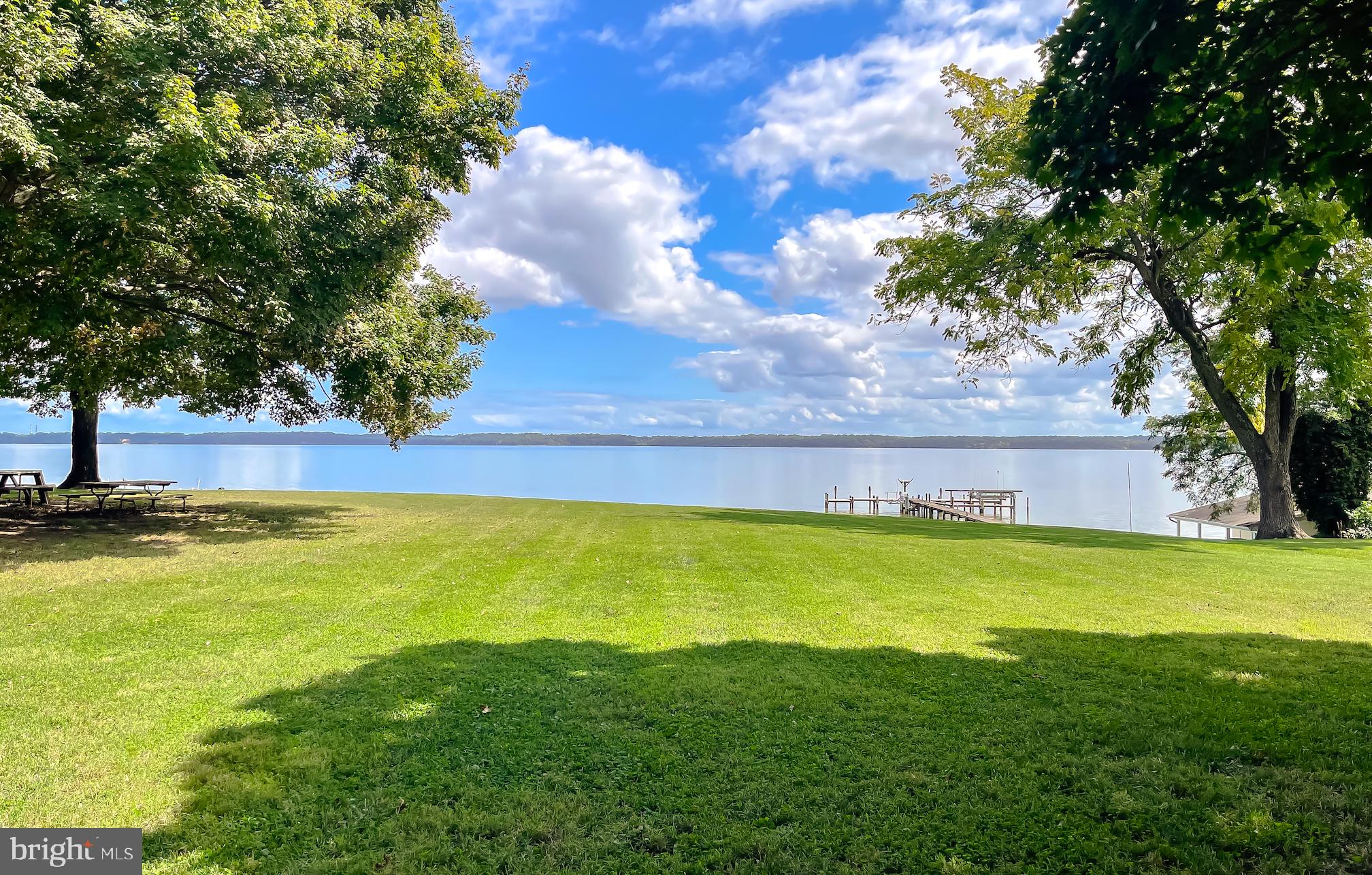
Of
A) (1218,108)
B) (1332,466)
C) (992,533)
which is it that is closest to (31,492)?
(1218,108)

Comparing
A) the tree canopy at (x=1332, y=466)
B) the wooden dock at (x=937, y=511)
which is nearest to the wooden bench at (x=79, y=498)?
the wooden dock at (x=937, y=511)

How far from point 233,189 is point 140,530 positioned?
Answer: 965 centimetres

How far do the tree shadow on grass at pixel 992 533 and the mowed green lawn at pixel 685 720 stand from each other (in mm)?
6243

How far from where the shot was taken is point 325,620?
7.76 metres

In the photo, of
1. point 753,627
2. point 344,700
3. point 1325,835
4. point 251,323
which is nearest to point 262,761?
point 344,700

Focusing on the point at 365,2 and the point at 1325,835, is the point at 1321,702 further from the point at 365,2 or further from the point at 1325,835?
the point at 365,2

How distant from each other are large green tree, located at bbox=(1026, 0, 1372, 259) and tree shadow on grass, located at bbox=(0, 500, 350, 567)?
15365 millimetres

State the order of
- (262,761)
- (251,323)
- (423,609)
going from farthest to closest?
(251,323), (423,609), (262,761)

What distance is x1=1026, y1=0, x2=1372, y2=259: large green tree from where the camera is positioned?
13.8 feet

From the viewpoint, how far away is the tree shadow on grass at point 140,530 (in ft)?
39.8

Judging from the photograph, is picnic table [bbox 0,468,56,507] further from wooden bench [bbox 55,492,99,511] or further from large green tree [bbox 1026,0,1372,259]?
large green tree [bbox 1026,0,1372,259]

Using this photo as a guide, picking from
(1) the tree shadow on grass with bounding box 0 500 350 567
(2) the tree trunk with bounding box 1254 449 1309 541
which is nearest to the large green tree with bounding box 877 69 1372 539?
(2) the tree trunk with bounding box 1254 449 1309 541

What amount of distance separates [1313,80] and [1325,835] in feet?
15.6

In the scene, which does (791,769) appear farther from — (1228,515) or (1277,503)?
(1228,515)
